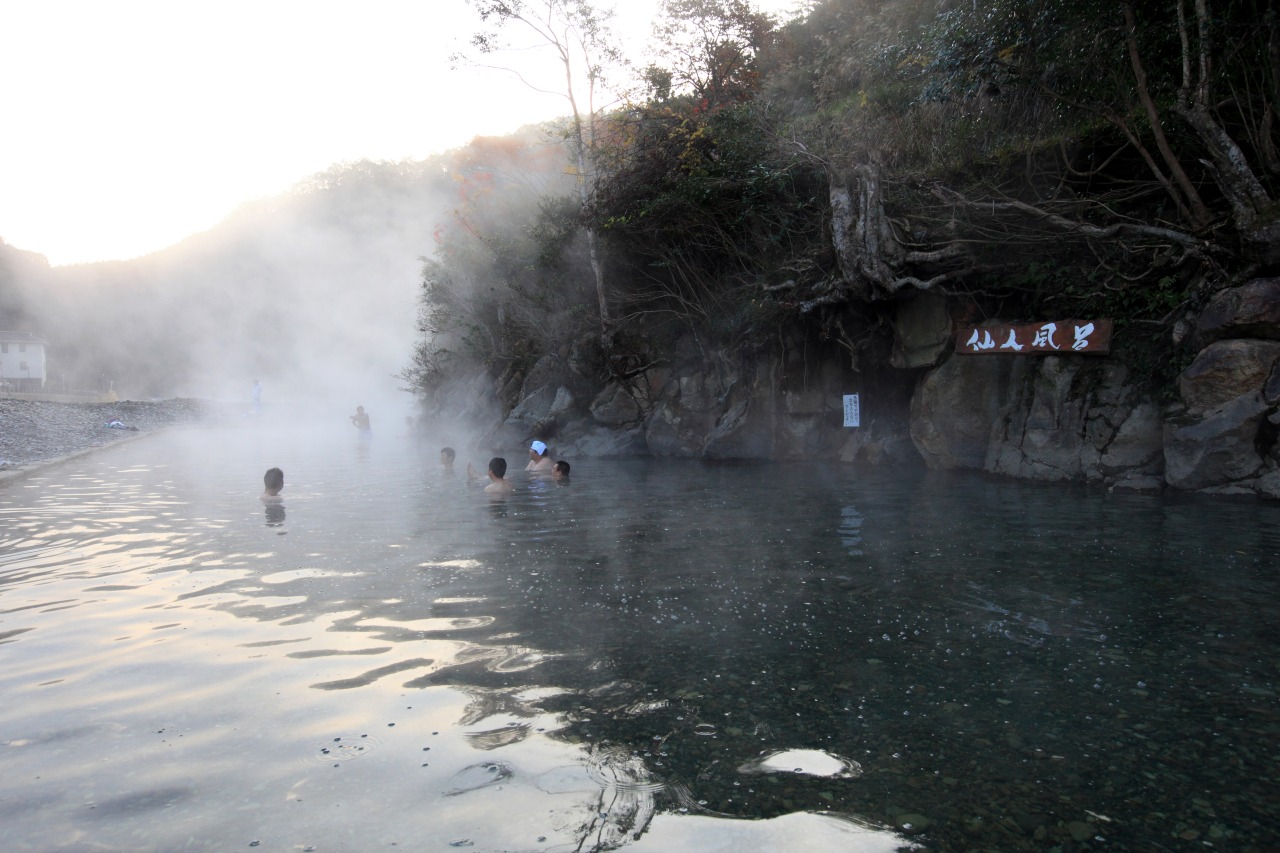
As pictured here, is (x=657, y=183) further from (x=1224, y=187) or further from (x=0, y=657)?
(x=0, y=657)

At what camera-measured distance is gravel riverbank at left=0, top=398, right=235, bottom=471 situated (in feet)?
51.7

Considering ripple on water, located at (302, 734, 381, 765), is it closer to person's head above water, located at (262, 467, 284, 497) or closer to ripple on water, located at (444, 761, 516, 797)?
ripple on water, located at (444, 761, 516, 797)

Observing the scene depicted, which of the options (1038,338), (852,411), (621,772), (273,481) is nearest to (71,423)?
(273,481)

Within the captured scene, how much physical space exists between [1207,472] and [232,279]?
2288 inches

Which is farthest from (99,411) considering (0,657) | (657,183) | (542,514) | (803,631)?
(803,631)

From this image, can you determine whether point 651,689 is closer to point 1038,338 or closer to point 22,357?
point 1038,338

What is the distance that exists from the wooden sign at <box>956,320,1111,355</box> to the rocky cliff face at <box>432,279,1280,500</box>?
0.33 metres

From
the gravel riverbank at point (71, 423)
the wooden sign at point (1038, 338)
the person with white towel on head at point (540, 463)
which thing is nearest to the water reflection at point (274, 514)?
the person with white towel on head at point (540, 463)

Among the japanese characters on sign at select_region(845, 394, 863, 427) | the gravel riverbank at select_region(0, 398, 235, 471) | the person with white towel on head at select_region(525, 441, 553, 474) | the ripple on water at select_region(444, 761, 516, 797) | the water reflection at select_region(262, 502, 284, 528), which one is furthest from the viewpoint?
the gravel riverbank at select_region(0, 398, 235, 471)

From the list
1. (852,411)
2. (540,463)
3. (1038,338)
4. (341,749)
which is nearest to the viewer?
(341,749)

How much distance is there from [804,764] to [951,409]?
971cm

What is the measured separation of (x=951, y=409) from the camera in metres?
11.4

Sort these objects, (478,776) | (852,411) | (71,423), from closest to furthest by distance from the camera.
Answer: (478,776) → (852,411) → (71,423)

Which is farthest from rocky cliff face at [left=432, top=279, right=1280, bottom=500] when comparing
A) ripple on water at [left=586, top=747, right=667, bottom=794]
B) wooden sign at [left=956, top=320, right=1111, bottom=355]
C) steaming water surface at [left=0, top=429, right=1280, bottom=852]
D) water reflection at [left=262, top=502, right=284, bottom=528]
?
water reflection at [left=262, top=502, right=284, bottom=528]
